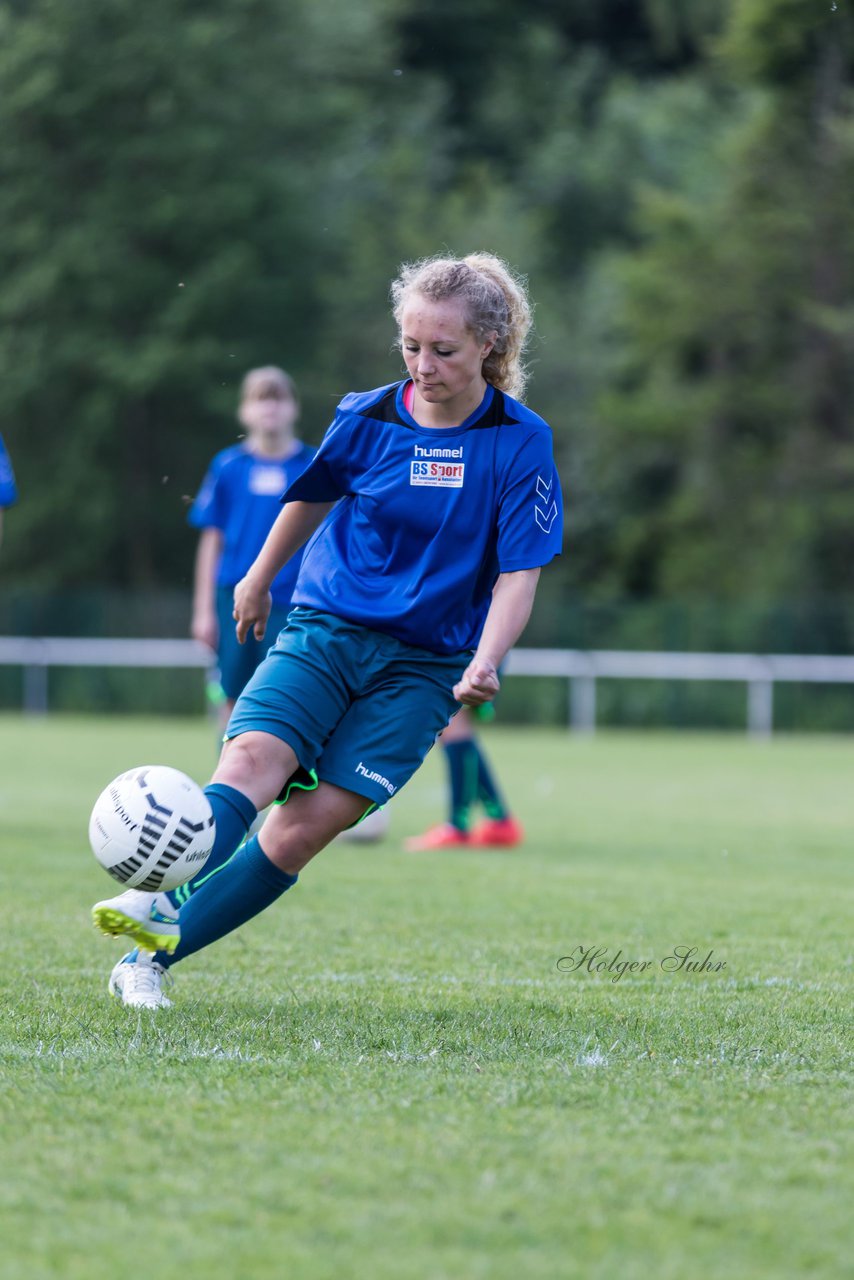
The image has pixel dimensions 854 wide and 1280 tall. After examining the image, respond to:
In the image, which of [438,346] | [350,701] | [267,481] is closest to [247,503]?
[267,481]

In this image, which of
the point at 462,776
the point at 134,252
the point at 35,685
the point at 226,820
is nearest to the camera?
the point at 226,820

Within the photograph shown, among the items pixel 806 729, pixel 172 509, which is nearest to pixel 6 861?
pixel 806 729

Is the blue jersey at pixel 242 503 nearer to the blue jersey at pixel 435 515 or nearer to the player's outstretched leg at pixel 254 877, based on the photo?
the blue jersey at pixel 435 515

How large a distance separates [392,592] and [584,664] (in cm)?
1968

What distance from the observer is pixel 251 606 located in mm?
4645

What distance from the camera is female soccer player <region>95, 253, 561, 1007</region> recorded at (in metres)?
4.27

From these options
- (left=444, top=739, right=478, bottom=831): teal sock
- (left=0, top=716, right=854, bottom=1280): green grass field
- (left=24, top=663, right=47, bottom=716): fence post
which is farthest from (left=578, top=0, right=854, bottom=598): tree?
(left=0, top=716, right=854, bottom=1280): green grass field

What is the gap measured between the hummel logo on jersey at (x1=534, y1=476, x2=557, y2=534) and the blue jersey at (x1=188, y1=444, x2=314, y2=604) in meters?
3.55

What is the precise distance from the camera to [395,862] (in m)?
8.16

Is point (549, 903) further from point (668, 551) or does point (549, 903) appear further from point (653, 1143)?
point (668, 551)

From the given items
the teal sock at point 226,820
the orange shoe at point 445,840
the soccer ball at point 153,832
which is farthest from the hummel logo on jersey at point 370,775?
the orange shoe at point 445,840

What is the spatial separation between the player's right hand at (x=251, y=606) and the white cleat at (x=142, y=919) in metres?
0.80

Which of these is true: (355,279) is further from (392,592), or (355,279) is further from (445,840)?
(392,592)

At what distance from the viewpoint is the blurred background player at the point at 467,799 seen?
28.5 ft
